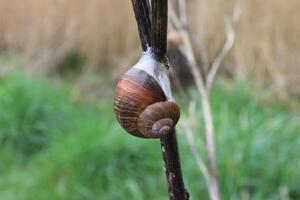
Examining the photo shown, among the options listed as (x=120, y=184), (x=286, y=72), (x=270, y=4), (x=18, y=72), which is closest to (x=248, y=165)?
(x=120, y=184)

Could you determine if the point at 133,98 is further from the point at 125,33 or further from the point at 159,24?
the point at 125,33

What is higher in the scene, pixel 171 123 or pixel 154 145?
pixel 171 123

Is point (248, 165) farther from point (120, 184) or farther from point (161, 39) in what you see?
point (161, 39)

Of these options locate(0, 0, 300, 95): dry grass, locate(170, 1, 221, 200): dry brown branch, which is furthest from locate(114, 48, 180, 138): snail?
locate(0, 0, 300, 95): dry grass

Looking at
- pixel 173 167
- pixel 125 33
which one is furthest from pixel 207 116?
pixel 125 33

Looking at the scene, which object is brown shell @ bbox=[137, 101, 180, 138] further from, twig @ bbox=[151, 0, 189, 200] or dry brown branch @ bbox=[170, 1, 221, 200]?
dry brown branch @ bbox=[170, 1, 221, 200]

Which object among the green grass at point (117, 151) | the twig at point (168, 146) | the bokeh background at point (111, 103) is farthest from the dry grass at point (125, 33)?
the twig at point (168, 146)
